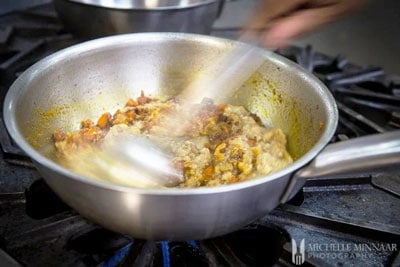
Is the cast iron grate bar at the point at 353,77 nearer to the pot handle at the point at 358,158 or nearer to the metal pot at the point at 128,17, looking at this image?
the metal pot at the point at 128,17

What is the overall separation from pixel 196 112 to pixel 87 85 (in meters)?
0.23

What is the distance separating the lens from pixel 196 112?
3.09 feet

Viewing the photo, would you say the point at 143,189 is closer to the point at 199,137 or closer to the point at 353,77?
the point at 199,137

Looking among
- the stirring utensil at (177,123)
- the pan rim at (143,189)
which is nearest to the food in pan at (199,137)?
the stirring utensil at (177,123)

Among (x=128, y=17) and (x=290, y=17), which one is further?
(x=128, y=17)

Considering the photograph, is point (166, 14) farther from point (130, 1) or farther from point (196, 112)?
point (130, 1)

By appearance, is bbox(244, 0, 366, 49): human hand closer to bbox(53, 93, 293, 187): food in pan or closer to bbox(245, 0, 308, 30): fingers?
bbox(245, 0, 308, 30): fingers

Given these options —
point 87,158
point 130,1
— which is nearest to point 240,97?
point 87,158

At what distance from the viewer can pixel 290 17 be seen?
820mm

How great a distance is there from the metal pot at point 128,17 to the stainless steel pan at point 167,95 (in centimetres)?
6

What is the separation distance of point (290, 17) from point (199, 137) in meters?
0.28

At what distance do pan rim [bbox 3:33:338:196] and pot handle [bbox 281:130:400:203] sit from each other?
0.01 m

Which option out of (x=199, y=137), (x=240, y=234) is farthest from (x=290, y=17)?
(x=240, y=234)

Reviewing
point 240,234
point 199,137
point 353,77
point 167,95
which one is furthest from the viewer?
point 353,77
